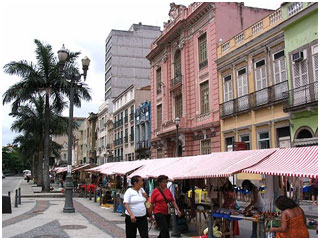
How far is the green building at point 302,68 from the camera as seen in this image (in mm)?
16547

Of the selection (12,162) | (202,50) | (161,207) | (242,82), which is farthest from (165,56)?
(12,162)

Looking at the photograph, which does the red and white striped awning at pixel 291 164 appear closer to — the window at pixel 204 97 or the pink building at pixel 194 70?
the pink building at pixel 194 70

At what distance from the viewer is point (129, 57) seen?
7175cm

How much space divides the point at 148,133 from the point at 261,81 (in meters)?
20.3

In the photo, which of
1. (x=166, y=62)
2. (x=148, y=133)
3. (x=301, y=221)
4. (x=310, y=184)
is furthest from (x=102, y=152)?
(x=301, y=221)

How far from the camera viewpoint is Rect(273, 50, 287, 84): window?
61.9 ft

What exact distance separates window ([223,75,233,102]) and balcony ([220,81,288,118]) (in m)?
0.47

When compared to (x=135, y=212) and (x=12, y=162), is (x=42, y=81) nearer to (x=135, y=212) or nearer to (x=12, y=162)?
(x=135, y=212)

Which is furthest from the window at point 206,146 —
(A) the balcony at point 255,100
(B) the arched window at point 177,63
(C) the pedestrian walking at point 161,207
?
(C) the pedestrian walking at point 161,207

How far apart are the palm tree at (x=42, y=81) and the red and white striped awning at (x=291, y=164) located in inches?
824

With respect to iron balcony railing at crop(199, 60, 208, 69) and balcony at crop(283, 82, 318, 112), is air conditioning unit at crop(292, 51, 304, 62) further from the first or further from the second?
iron balcony railing at crop(199, 60, 208, 69)

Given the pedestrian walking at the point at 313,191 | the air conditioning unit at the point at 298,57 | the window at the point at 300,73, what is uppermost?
the air conditioning unit at the point at 298,57

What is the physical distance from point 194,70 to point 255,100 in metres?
7.96

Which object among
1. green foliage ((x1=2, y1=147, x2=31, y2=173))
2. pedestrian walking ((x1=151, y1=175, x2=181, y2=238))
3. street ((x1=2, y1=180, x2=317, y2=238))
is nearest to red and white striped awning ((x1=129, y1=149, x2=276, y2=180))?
pedestrian walking ((x1=151, y1=175, x2=181, y2=238))
